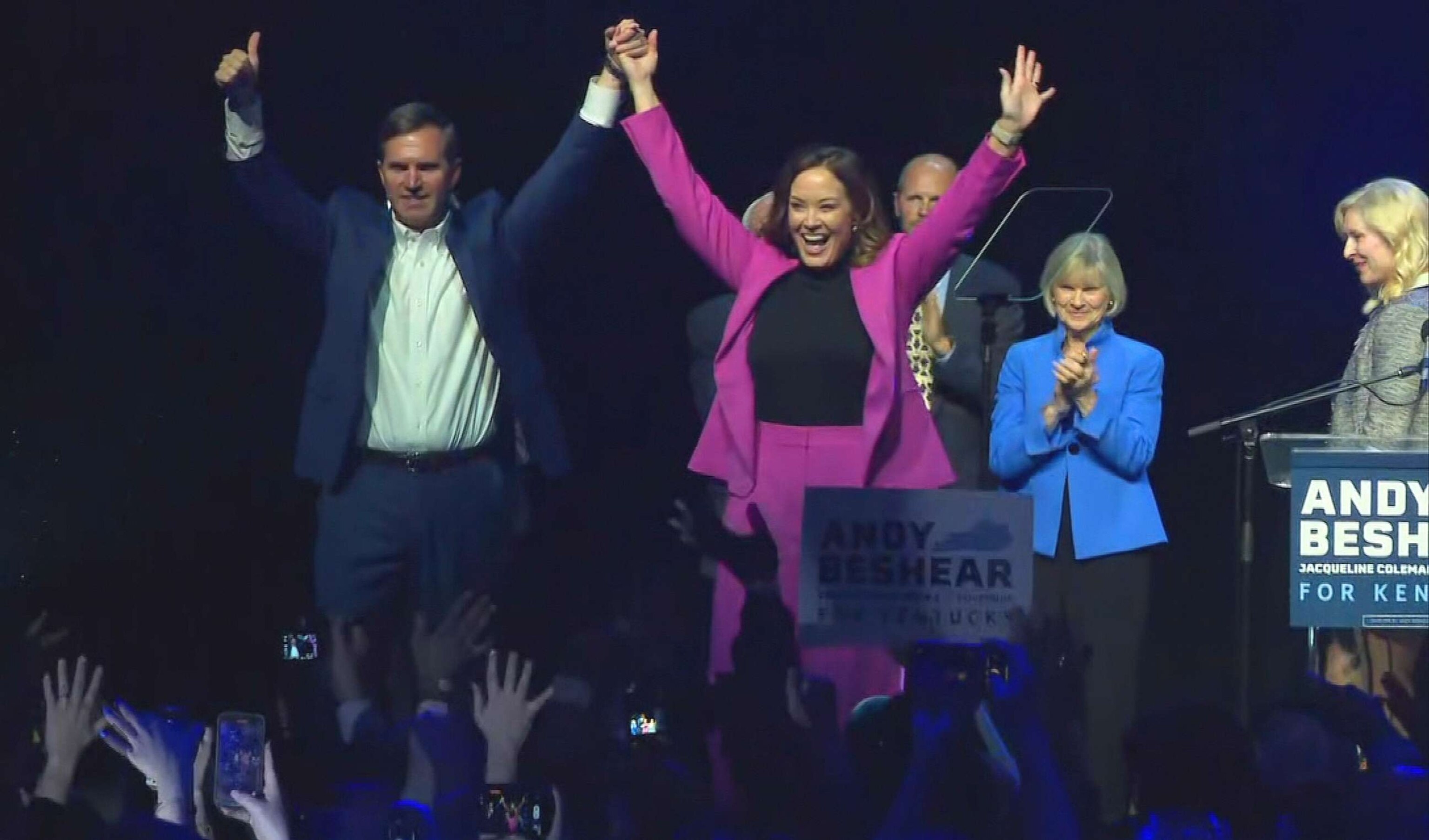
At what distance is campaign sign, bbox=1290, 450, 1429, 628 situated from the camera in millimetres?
7566

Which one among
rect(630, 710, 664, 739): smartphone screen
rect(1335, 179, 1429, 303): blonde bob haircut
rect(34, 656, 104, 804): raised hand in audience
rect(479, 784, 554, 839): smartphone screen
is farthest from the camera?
rect(34, 656, 104, 804): raised hand in audience

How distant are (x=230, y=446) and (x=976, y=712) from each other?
99.0 inches

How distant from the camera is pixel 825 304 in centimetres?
760

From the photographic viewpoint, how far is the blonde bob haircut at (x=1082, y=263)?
25.4 ft

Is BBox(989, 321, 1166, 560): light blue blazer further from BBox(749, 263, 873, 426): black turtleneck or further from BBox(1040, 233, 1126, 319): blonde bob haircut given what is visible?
BBox(749, 263, 873, 426): black turtleneck

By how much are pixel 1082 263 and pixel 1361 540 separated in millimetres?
1181

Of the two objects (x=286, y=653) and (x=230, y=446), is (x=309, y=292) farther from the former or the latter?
(x=286, y=653)

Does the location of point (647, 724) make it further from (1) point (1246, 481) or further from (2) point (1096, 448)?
(1) point (1246, 481)

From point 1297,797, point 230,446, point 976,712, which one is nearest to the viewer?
point 1297,797

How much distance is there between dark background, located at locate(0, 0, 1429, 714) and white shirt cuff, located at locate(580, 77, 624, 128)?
0.10m

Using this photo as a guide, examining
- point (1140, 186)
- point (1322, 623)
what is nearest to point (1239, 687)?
point (1322, 623)

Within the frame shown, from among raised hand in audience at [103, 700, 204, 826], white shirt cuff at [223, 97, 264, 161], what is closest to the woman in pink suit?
white shirt cuff at [223, 97, 264, 161]

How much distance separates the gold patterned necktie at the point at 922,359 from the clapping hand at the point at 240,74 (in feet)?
7.26

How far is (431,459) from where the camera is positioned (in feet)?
26.1
